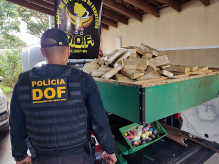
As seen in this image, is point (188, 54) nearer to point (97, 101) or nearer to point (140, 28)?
point (140, 28)

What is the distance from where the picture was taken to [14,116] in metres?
1.36

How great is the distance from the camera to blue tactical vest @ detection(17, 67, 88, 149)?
1.26 metres

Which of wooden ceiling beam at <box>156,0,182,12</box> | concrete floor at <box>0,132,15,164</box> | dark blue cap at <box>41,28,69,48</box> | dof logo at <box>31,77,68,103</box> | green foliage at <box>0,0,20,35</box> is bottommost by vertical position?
concrete floor at <box>0,132,15,164</box>

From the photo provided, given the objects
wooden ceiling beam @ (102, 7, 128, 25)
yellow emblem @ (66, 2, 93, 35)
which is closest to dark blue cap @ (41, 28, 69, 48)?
yellow emblem @ (66, 2, 93, 35)

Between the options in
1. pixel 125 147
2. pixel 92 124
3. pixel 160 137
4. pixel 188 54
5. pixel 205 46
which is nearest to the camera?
pixel 92 124

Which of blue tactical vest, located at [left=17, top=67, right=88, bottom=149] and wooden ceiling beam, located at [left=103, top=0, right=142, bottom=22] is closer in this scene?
blue tactical vest, located at [left=17, top=67, right=88, bottom=149]

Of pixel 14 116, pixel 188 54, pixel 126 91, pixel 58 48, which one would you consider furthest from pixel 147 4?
pixel 14 116

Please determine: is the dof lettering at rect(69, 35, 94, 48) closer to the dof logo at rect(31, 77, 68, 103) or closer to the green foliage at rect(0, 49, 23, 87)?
→ the dof logo at rect(31, 77, 68, 103)

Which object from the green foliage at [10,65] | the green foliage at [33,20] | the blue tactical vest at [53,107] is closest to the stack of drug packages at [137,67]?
the blue tactical vest at [53,107]

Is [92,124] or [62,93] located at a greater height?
[62,93]

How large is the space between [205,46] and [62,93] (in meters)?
4.55

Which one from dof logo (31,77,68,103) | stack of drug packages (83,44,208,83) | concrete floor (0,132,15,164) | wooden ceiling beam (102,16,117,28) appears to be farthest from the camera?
wooden ceiling beam (102,16,117,28)

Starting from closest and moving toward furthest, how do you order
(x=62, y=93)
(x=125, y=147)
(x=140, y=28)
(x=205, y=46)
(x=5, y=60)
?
(x=62, y=93) → (x=125, y=147) → (x=205, y=46) → (x=140, y=28) → (x=5, y=60)

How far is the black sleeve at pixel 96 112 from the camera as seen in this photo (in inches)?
52.6
